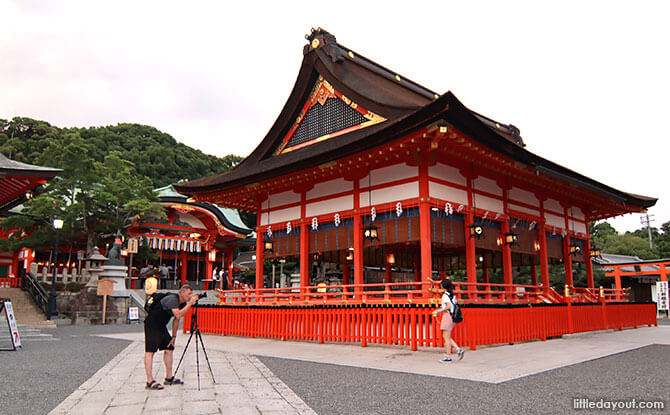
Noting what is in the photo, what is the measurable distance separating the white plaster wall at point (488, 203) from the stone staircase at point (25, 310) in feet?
57.7

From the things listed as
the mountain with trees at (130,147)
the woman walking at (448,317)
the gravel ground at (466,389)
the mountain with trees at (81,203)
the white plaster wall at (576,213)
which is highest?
the mountain with trees at (130,147)

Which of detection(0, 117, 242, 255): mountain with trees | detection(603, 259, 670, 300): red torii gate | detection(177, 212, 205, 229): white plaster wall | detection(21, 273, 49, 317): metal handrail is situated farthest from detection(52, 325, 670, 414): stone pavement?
detection(177, 212, 205, 229): white plaster wall

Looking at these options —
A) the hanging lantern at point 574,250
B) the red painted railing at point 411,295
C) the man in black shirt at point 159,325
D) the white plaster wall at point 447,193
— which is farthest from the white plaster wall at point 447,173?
the man in black shirt at point 159,325

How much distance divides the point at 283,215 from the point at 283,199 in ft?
1.92

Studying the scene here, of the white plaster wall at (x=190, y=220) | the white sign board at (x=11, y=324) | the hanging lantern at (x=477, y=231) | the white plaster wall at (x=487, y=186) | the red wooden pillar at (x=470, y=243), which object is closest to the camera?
the white sign board at (x=11, y=324)

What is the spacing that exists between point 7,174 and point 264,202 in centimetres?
832

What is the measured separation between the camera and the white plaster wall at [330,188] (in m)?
14.8

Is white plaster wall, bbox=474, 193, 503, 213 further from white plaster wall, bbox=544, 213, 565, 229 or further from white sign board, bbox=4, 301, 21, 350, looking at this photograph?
white sign board, bbox=4, 301, 21, 350

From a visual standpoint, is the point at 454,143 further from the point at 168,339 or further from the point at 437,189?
the point at 168,339

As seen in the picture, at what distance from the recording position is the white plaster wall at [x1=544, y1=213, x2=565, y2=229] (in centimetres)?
1736

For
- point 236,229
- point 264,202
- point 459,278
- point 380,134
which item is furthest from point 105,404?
point 459,278

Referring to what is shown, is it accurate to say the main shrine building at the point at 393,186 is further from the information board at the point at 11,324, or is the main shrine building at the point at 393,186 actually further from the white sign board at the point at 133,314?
the white sign board at the point at 133,314

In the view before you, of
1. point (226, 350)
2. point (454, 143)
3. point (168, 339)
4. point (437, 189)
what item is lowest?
point (226, 350)

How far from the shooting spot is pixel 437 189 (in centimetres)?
1303
